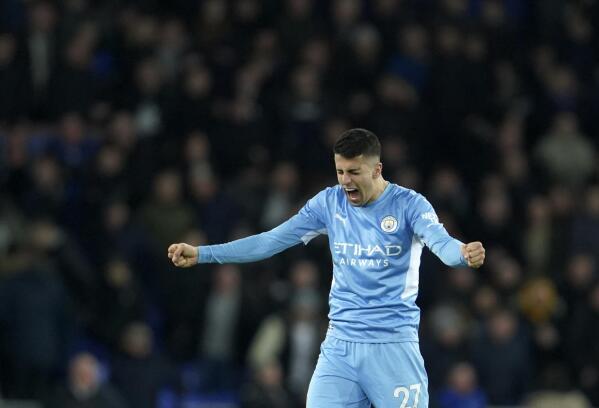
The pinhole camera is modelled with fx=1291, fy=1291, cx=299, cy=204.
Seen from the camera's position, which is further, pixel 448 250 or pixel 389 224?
pixel 389 224

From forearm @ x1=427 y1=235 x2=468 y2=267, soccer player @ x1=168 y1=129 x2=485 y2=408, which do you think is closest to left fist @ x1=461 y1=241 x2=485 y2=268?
forearm @ x1=427 y1=235 x2=468 y2=267

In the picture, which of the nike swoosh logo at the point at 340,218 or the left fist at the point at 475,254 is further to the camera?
the nike swoosh logo at the point at 340,218

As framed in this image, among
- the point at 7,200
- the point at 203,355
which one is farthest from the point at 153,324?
the point at 7,200

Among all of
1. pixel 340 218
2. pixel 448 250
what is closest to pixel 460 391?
pixel 340 218

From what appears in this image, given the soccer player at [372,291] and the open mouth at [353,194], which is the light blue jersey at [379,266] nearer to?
the soccer player at [372,291]

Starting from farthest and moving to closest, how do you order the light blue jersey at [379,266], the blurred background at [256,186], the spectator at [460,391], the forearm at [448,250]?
the spectator at [460,391] < the blurred background at [256,186] < the light blue jersey at [379,266] < the forearm at [448,250]

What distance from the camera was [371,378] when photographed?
25.9 feet

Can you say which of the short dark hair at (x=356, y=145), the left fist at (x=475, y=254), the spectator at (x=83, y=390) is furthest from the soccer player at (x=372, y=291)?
the spectator at (x=83, y=390)

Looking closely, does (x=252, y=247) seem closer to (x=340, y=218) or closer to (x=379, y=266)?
(x=340, y=218)

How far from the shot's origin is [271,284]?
15.1 m

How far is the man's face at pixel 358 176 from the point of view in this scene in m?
7.84

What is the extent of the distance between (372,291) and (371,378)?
21.0 inches

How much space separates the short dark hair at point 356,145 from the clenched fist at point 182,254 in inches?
43.5

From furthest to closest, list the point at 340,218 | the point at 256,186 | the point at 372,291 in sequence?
the point at 256,186 < the point at 340,218 < the point at 372,291
